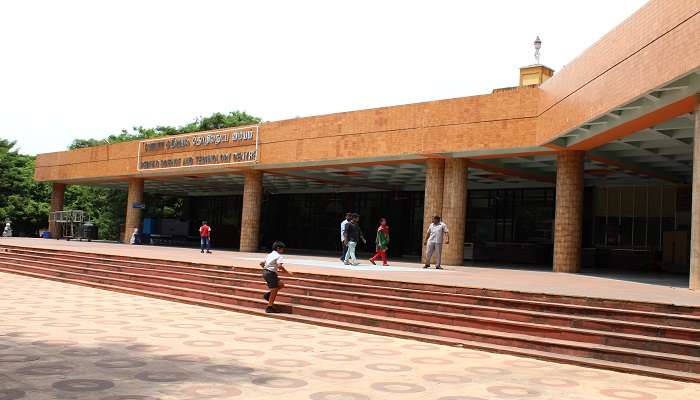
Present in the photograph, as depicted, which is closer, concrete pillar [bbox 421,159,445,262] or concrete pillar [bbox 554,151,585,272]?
concrete pillar [bbox 554,151,585,272]

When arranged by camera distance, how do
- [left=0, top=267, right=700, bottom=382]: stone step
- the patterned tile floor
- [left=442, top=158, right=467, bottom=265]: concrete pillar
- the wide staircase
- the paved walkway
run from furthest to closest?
[left=442, top=158, right=467, bottom=265]: concrete pillar, the paved walkway, the wide staircase, [left=0, top=267, right=700, bottom=382]: stone step, the patterned tile floor

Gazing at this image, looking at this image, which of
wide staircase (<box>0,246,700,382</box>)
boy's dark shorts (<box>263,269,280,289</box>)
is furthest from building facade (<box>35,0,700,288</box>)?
boy's dark shorts (<box>263,269,280,289</box>)

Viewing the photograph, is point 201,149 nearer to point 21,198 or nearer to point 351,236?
point 351,236

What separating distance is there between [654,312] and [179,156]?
23.7 metres

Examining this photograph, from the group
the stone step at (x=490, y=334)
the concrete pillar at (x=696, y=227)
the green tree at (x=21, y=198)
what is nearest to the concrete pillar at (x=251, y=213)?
the stone step at (x=490, y=334)

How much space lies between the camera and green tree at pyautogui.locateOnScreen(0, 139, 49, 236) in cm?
4362

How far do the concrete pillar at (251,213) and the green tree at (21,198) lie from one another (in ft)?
84.8

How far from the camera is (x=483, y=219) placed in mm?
28328

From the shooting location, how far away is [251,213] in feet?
83.3

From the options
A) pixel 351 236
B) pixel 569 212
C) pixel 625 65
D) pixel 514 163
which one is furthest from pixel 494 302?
pixel 514 163

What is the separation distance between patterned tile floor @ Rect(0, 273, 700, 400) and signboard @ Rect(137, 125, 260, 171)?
15948mm

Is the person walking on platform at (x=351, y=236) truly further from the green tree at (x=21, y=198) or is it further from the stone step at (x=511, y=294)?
the green tree at (x=21, y=198)

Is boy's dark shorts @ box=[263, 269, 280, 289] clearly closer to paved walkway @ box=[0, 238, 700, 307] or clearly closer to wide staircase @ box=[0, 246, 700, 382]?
wide staircase @ box=[0, 246, 700, 382]

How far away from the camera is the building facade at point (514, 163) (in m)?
12.5
